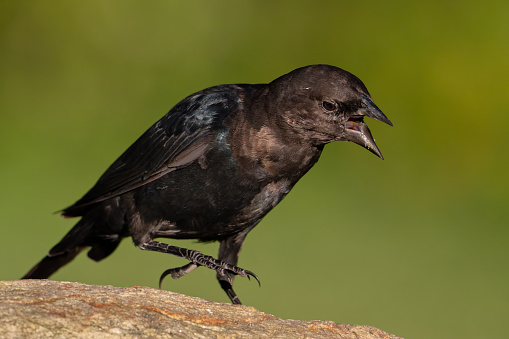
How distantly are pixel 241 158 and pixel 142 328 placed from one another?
1.56 metres

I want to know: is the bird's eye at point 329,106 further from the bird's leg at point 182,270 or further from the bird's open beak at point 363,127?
the bird's leg at point 182,270

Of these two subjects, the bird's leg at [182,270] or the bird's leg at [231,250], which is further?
the bird's leg at [231,250]

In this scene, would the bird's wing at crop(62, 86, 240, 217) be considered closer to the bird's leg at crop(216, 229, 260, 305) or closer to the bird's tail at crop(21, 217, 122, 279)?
the bird's tail at crop(21, 217, 122, 279)

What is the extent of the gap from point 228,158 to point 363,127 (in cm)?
83

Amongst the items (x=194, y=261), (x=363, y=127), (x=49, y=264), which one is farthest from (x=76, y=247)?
(x=363, y=127)

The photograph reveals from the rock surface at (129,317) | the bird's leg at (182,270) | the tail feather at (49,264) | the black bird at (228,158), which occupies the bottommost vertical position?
the rock surface at (129,317)

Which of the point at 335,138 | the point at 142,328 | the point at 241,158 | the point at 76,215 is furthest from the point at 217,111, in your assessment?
the point at 142,328

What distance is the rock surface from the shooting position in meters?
3.07

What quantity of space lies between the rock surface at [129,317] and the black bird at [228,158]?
819 millimetres

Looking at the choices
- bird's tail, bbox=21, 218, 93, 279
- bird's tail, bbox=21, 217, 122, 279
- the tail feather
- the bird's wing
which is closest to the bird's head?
the bird's wing

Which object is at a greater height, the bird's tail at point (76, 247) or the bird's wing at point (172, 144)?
the bird's wing at point (172, 144)

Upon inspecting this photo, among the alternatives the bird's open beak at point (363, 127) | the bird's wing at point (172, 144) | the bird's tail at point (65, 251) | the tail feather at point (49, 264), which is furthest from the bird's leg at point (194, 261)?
the bird's open beak at point (363, 127)

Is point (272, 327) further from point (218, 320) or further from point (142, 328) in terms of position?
point (142, 328)

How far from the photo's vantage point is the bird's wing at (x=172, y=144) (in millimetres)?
4730
